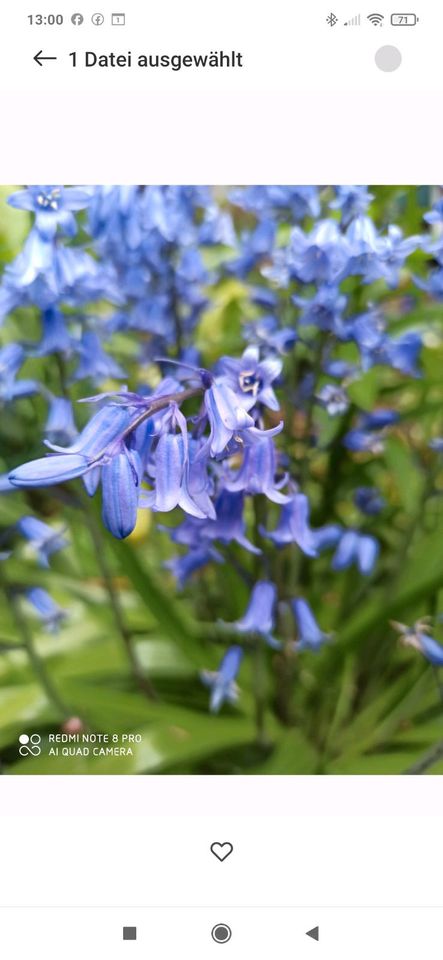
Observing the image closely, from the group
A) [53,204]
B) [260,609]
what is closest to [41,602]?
[260,609]

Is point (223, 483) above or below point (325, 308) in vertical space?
below
